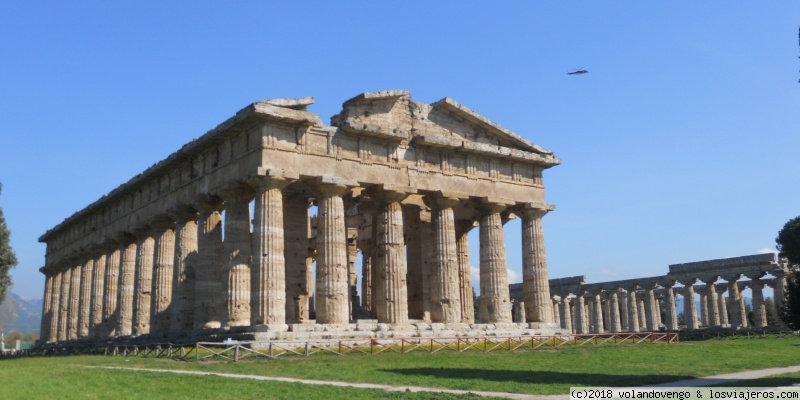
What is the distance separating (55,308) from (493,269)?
42976 millimetres

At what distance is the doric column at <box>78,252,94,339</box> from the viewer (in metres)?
53.9

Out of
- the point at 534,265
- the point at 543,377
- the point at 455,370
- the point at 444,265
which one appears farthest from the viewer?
the point at 534,265

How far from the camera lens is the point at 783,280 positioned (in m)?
61.9

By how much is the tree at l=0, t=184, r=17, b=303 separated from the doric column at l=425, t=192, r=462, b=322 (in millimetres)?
32681

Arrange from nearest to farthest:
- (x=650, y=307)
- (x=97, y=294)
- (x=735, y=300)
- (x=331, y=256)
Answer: (x=331, y=256) < (x=97, y=294) < (x=735, y=300) < (x=650, y=307)

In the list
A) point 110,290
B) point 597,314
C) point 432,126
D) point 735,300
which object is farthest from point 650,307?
point 110,290

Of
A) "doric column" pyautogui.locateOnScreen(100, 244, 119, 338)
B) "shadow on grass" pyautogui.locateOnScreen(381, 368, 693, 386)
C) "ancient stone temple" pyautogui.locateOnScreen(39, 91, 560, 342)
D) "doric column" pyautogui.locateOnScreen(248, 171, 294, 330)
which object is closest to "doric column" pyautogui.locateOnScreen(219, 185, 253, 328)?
"ancient stone temple" pyautogui.locateOnScreen(39, 91, 560, 342)

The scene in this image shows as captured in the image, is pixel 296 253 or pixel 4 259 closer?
pixel 296 253

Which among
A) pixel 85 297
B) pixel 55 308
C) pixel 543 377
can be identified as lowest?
pixel 543 377

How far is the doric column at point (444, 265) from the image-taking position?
38.6 metres

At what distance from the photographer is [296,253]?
135 ft

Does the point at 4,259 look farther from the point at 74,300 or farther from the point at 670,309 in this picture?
the point at 670,309

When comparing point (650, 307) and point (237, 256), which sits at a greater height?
point (237, 256)

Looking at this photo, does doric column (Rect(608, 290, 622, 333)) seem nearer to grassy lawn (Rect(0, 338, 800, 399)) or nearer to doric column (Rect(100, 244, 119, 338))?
grassy lawn (Rect(0, 338, 800, 399))
